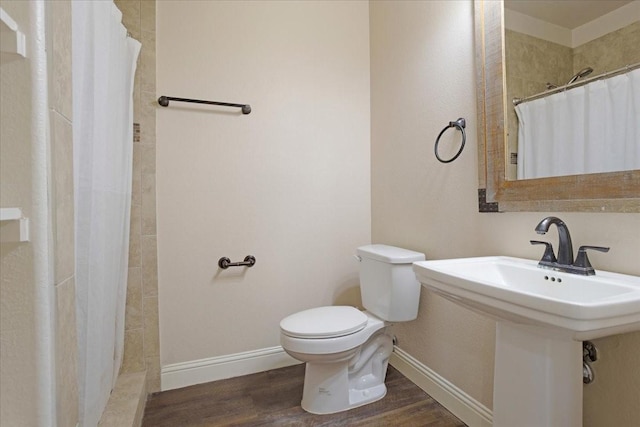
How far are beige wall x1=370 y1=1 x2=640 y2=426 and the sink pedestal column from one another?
0.51 feet

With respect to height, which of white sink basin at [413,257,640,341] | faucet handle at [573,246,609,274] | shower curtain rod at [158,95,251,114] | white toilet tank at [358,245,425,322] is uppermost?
shower curtain rod at [158,95,251,114]

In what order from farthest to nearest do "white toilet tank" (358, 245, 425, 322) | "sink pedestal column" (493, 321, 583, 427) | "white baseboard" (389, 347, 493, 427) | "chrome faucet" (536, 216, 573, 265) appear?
"white toilet tank" (358, 245, 425, 322) → "white baseboard" (389, 347, 493, 427) → "chrome faucet" (536, 216, 573, 265) → "sink pedestal column" (493, 321, 583, 427)

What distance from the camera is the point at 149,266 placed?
1.70 m

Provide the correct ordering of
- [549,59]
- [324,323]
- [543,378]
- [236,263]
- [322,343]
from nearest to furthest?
[543,378] < [549,59] < [322,343] < [324,323] < [236,263]

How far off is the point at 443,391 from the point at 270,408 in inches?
34.4

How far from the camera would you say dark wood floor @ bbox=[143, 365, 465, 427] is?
1480 mm

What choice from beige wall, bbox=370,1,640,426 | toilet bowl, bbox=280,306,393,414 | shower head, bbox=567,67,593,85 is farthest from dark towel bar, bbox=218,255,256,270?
shower head, bbox=567,67,593,85

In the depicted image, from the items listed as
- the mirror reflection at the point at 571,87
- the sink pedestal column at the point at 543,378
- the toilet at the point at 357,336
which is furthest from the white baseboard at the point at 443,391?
the mirror reflection at the point at 571,87

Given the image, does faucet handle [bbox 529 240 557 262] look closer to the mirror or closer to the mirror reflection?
the mirror

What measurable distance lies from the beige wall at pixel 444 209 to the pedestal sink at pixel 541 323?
14cm

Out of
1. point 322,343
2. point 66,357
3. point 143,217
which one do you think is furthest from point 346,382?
point 143,217

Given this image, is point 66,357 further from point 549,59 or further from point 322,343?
point 549,59

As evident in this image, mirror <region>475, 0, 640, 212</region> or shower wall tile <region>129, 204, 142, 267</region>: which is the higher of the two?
mirror <region>475, 0, 640, 212</region>

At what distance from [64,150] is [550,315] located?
3.71 ft
